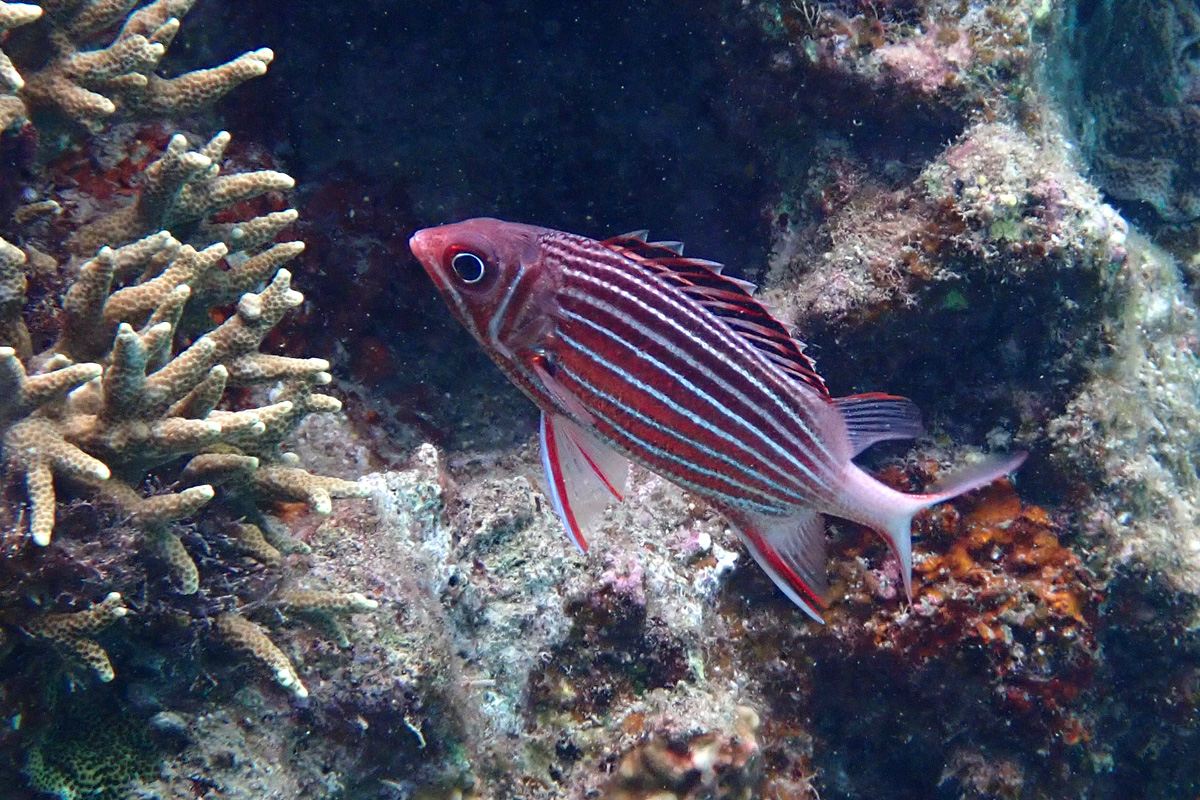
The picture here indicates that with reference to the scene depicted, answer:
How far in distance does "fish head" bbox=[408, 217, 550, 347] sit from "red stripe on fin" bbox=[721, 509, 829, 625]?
111 cm

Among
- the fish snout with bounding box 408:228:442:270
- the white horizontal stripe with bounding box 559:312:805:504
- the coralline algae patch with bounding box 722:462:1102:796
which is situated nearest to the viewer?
the fish snout with bounding box 408:228:442:270

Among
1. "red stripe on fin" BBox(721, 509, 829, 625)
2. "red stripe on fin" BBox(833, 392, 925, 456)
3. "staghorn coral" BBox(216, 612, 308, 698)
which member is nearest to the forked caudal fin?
"red stripe on fin" BBox(721, 509, 829, 625)

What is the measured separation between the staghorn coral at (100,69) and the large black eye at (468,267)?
170 centimetres

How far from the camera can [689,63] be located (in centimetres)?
473

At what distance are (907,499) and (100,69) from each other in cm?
353

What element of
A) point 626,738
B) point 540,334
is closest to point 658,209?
point 540,334

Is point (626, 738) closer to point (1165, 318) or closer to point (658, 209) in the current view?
point (658, 209)

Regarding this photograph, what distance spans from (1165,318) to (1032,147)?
2119 mm

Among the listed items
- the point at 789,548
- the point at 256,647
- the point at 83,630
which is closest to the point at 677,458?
the point at 789,548

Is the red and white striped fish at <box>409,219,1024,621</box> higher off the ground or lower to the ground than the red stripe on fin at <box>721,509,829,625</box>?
higher

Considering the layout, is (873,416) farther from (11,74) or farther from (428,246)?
(11,74)

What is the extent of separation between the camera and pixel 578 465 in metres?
2.43

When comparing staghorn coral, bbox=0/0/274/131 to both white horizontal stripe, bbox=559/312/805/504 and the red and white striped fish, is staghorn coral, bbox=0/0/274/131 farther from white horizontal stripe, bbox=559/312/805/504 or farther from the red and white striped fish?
white horizontal stripe, bbox=559/312/805/504

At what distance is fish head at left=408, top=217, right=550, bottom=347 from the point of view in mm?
2191
